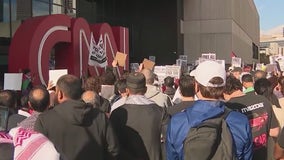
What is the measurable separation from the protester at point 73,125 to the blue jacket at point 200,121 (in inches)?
26.2

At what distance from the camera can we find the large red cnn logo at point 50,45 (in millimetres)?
13039

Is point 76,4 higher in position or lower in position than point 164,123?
higher

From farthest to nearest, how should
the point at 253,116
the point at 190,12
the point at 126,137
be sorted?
the point at 190,12, the point at 253,116, the point at 126,137

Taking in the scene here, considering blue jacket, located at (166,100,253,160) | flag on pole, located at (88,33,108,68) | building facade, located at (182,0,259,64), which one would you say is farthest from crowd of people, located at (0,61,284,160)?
building facade, located at (182,0,259,64)

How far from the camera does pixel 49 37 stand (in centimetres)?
1395

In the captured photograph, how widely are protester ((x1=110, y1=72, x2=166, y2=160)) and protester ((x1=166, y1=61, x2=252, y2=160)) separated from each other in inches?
41.1

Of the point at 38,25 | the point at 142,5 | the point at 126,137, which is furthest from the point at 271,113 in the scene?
the point at 142,5

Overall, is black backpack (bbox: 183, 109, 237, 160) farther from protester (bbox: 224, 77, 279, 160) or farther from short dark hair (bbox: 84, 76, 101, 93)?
short dark hair (bbox: 84, 76, 101, 93)

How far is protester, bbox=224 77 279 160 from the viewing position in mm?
5098

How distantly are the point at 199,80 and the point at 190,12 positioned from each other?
3683 centimetres

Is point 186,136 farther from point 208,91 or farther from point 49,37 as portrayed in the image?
point 49,37

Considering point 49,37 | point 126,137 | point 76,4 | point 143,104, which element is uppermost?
point 76,4

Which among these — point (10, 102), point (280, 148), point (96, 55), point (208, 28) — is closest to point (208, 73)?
point (280, 148)

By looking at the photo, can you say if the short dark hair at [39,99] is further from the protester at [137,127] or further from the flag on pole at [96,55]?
the flag on pole at [96,55]
